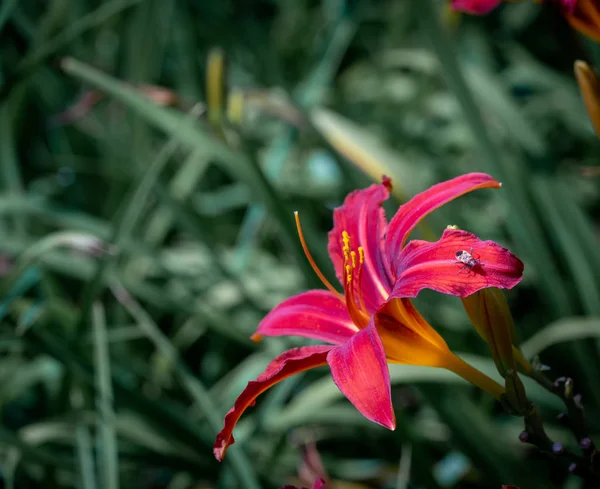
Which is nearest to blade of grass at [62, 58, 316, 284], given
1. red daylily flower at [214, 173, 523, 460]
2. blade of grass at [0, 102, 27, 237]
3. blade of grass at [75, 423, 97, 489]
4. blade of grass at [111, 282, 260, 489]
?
blade of grass at [111, 282, 260, 489]

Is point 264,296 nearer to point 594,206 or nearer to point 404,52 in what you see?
point 404,52

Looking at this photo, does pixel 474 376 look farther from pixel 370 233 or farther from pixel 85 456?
pixel 85 456

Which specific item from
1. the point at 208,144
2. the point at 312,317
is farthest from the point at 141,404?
the point at 312,317

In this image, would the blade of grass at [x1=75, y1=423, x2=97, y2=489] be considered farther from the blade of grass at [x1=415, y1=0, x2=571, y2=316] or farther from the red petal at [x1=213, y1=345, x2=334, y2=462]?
the blade of grass at [x1=415, y1=0, x2=571, y2=316]

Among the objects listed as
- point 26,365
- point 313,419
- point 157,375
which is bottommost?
point 313,419

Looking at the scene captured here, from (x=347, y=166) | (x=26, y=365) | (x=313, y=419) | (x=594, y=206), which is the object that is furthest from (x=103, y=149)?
(x=594, y=206)

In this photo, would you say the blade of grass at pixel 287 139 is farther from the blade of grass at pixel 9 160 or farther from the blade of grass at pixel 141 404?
the blade of grass at pixel 9 160
